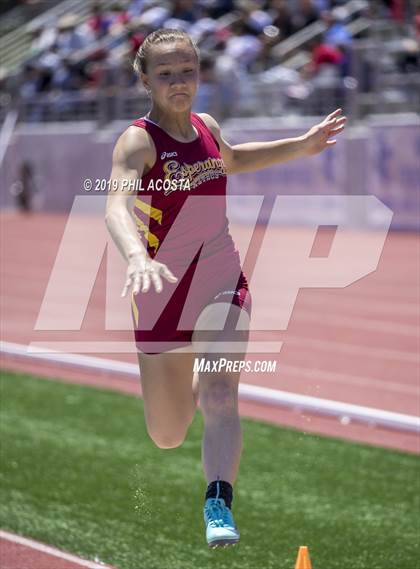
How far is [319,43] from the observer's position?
19844mm

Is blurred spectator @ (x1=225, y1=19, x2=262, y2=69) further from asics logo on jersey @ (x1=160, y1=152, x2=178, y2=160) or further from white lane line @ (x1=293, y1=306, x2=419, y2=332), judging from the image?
asics logo on jersey @ (x1=160, y1=152, x2=178, y2=160)

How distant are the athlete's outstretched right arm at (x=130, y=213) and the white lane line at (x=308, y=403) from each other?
2.72 m

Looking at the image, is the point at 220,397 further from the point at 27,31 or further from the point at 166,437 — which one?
the point at 27,31

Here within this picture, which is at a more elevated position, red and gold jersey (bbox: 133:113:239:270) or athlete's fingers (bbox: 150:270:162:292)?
red and gold jersey (bbox: 133:113:239:270)

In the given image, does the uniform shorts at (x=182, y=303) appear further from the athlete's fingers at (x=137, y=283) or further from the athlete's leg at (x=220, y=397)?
the athlete's fingers at (x=137, y=283)

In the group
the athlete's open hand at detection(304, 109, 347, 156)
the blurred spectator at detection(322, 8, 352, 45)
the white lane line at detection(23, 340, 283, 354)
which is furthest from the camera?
the blurred spectator at detection(322, 8, 352, 45)

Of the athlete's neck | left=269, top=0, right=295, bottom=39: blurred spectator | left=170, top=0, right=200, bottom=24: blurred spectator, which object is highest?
left=170, top=0, right=200, bottom=24: blurred spectator

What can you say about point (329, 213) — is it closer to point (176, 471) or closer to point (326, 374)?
point (326, 374)

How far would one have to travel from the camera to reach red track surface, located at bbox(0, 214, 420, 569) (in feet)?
26.5

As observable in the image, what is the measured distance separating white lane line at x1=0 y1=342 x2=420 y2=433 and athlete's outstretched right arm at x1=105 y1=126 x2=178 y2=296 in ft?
8.94

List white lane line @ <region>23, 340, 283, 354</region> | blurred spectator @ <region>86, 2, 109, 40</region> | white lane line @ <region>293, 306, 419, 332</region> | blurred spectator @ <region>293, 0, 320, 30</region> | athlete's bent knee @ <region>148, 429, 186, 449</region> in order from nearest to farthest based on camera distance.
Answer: athlete's bent knee @ <region>148, 429, 186, 449</region>
white lane line @ <region>23, 340, 283, 354</region>
white lane line @ <region>293, 306, 419, 332</region>
blurred spectator @ <region>293, 0, 320, 30</region>
blurred spectator @ <region>86, 2, 109, 40</region>

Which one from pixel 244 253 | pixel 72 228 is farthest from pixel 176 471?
pixel 72 228

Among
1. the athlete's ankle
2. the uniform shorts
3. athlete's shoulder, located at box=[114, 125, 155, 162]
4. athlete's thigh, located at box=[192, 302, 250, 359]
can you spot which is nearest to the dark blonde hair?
athlete's shoulder, located at box=[114, 125, 155, 162]

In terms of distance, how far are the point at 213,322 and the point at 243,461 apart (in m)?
2.96
